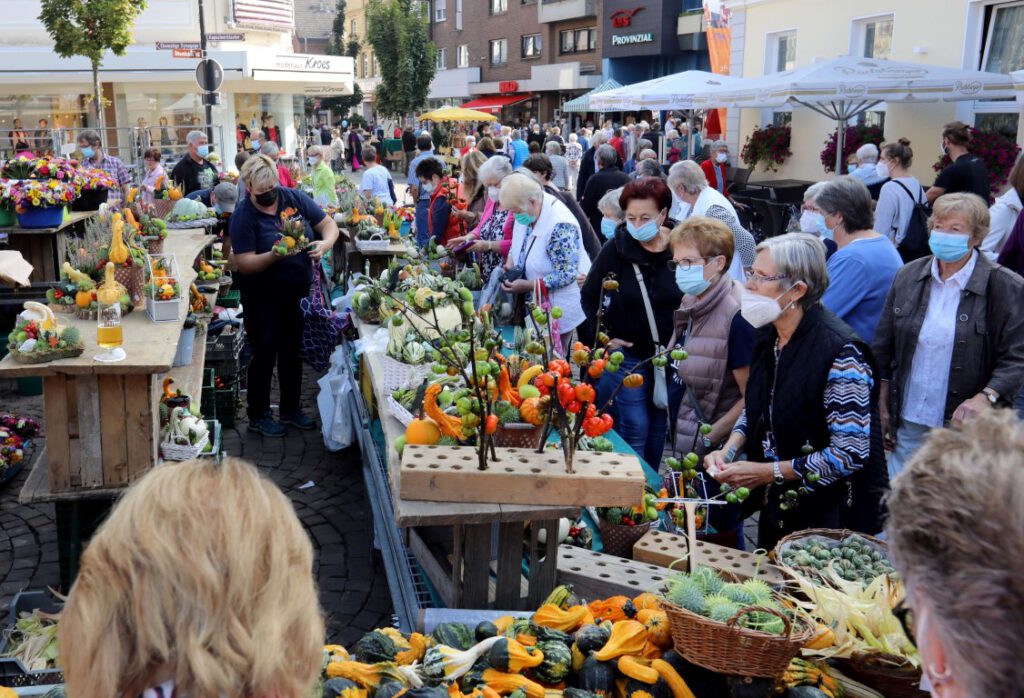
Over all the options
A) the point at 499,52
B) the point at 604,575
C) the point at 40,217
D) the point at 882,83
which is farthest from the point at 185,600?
the point at 499,52

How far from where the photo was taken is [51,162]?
768cm

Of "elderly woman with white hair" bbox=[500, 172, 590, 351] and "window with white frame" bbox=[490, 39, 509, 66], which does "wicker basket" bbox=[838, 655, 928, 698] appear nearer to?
"elderly woman with white hair" bbox=[500, 172, 590, 351]

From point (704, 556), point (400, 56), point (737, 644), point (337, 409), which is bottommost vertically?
point (337, 409)

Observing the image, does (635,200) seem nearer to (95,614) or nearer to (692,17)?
(95,614)

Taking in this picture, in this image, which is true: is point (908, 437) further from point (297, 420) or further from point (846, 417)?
point (297, 420)

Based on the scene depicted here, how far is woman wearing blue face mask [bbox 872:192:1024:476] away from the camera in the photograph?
13.1 feet

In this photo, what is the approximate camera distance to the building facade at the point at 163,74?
81.3 ft

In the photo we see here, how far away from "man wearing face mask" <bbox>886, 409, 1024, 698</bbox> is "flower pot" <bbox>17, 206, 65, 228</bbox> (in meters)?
7.41

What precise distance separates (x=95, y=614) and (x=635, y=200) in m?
3.87

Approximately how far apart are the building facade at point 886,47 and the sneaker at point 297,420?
957 centimetres

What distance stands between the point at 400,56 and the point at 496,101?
795 cm

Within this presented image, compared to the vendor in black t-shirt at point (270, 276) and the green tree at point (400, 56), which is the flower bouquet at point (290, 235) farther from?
the green tree at point (400, 56)

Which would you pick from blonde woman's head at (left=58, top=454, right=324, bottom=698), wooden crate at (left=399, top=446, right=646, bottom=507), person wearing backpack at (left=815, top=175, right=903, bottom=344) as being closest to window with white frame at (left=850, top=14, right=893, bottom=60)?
person wearing backpack at (left=815, top=175, right=903, bottom=344)

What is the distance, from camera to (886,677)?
2262 mm
